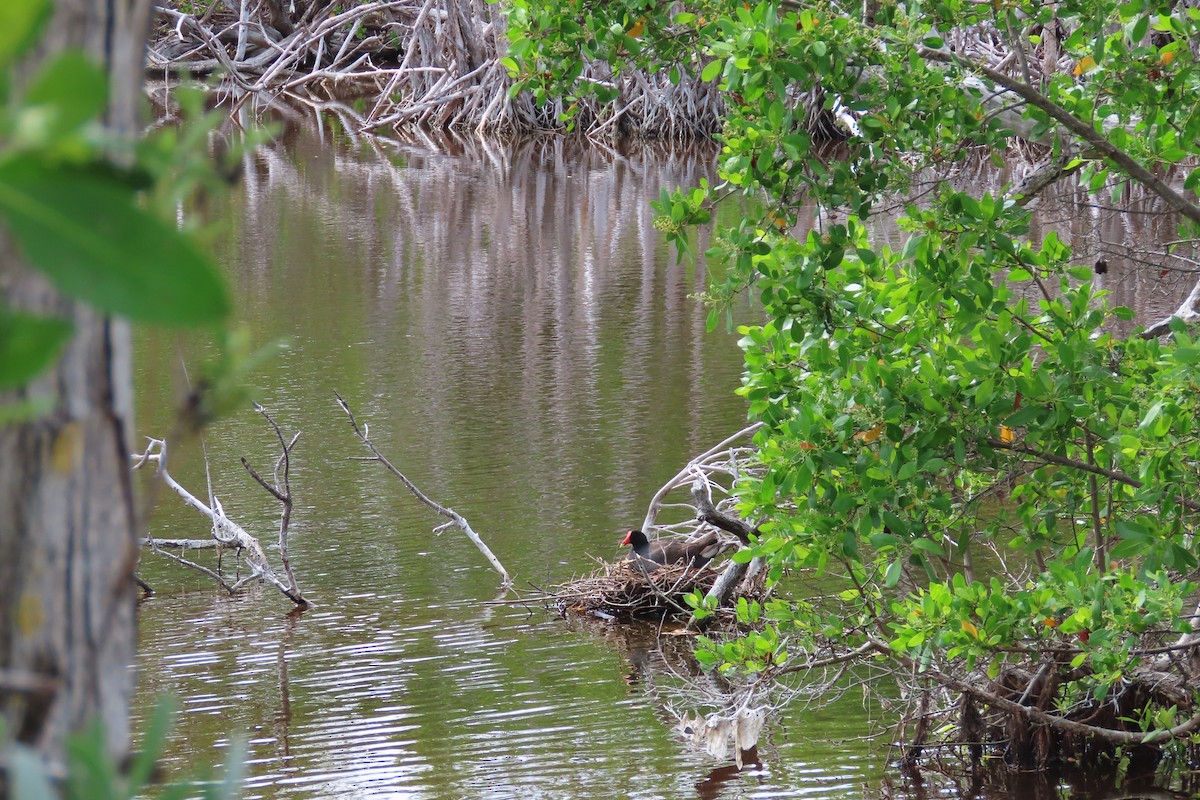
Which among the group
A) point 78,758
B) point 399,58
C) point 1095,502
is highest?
point 399,58

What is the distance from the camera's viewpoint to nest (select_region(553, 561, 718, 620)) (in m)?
8.13

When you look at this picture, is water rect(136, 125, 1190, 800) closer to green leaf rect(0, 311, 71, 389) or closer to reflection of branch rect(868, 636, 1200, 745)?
green leaf rect(0, 311, 71, 389)

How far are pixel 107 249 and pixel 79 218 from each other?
0.02 meters

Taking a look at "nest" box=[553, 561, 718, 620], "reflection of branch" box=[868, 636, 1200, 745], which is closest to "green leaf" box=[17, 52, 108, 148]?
"reflection of branch" box=[868, 636, 1200, 745]

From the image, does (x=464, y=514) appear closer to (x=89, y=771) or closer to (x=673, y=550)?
(x=673, y=550)

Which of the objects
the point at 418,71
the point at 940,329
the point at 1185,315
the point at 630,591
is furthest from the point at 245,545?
the point at 418,71

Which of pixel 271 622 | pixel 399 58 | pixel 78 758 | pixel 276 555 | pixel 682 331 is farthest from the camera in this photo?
pixel 399 58

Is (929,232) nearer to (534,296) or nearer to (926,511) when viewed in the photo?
(926,511)

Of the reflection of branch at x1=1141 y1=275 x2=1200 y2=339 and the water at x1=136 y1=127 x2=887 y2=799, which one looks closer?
the reflection of branch at x1=1141 y1=275 x2=1200 y2=339

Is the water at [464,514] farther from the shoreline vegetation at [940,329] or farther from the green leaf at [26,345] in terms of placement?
the shoreline vegetation at [940,329]

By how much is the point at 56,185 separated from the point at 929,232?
3799mm

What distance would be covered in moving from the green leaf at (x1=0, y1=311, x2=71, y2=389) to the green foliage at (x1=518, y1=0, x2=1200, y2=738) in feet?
11.1

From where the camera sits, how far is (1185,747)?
219 inches

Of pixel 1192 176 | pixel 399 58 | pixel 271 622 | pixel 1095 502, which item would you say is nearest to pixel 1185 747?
pixel 1095 502
